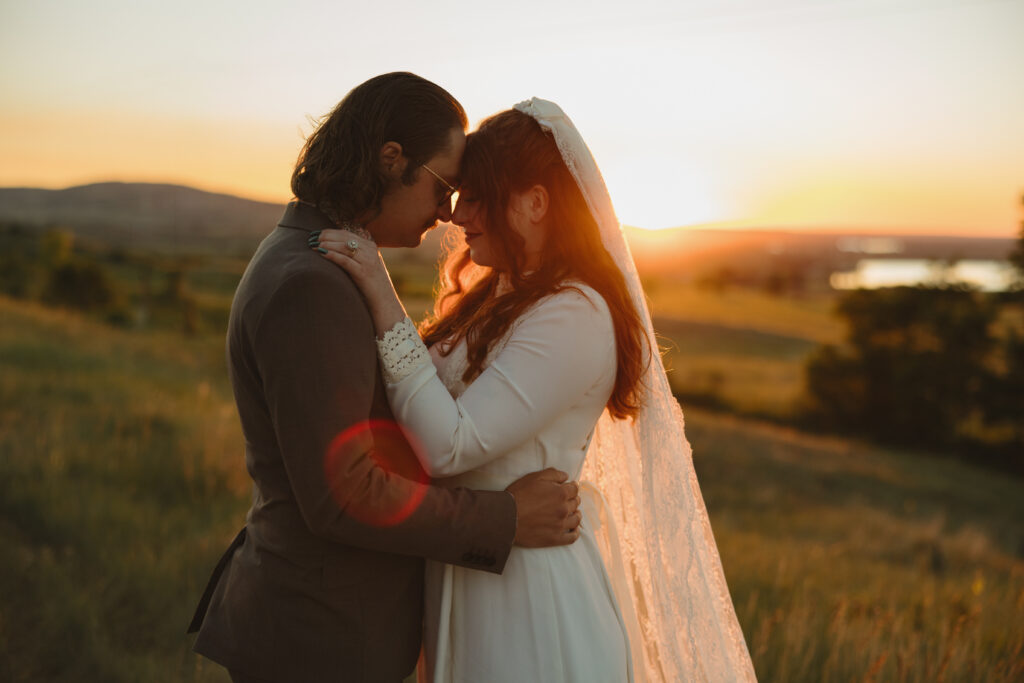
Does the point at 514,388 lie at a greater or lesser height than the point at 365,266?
lesser

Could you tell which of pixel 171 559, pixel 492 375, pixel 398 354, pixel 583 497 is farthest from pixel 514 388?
pixel 171 559

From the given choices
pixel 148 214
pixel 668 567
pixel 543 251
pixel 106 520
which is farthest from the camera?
pixel 148 214

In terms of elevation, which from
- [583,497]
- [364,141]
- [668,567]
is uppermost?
[364,141]

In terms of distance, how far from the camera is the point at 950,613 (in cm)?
534

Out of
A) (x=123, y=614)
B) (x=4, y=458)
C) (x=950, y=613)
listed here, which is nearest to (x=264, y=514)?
(x=123, y=614)

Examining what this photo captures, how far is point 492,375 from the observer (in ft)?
6.86

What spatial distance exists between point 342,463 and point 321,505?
13 cm

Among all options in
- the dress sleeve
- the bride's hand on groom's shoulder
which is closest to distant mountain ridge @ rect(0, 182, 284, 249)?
the bride's hand on groom's shoulder

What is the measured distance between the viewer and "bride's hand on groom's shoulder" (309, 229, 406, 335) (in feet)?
6.06

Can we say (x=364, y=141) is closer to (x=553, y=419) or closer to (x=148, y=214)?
(x=553, y=419)

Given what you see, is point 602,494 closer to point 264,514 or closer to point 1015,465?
point 264,514

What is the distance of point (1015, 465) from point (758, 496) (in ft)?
74.3

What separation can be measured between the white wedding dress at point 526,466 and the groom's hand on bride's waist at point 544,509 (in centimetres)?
7

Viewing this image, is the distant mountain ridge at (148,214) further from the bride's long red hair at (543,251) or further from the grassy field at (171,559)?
the bride's long red hair at (543,251)
